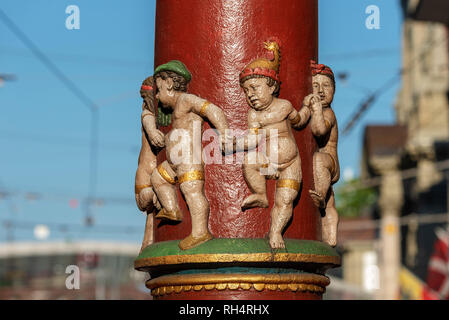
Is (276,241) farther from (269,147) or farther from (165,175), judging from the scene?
(165,175)

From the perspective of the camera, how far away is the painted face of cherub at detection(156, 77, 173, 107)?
7.32 m

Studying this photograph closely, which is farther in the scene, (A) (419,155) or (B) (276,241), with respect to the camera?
(A) (419,155)

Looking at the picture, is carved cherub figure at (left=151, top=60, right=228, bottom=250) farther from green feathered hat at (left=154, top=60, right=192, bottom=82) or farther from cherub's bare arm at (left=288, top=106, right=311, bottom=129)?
cherub's bare arm at (left=288, top=106, right=311, bottom=129)

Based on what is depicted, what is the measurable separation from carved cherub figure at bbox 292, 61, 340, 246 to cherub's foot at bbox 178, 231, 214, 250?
3.00 ft

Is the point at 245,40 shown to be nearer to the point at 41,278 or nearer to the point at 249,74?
the point at 249,74

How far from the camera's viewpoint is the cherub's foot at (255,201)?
23.2 feet

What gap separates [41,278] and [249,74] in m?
60.2

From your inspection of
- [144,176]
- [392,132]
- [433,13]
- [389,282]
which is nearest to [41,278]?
[392,132]

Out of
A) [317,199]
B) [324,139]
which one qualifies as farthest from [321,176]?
[324,139]

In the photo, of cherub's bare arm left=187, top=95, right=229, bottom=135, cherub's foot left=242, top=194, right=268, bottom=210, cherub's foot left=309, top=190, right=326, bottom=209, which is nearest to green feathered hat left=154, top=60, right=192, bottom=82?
cherub's bare arm left=187, top=95, right=229, bottom=135

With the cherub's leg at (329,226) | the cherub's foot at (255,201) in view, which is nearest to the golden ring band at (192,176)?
the cherub's foot at (255,201)

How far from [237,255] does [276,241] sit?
0.99ft

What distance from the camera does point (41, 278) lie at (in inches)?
2576

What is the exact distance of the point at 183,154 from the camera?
712 cm
